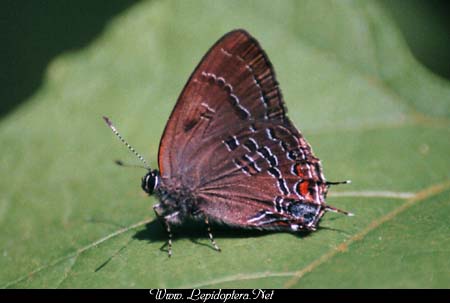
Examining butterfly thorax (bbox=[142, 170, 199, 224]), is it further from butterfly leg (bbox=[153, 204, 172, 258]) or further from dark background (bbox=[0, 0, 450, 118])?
dark background (bbox=[0, 0, 450, 118])

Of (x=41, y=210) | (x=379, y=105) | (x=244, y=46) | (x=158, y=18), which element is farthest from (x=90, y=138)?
(x=379, y=105)

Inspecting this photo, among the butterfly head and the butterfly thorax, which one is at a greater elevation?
the butterfly head

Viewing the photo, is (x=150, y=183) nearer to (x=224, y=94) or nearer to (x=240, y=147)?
(x=240, y=147)

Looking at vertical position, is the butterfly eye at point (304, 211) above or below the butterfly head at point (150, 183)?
below

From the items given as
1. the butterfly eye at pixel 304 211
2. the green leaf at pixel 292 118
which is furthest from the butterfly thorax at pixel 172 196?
the butterfly eye at pixel 304 211

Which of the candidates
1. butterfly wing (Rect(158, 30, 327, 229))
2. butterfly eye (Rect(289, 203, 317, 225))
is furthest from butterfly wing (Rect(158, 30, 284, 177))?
butterfly eye (Rect(289, 203, 317, 225))

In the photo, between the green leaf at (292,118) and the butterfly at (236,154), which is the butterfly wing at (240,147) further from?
the green leaf at (292,118)
